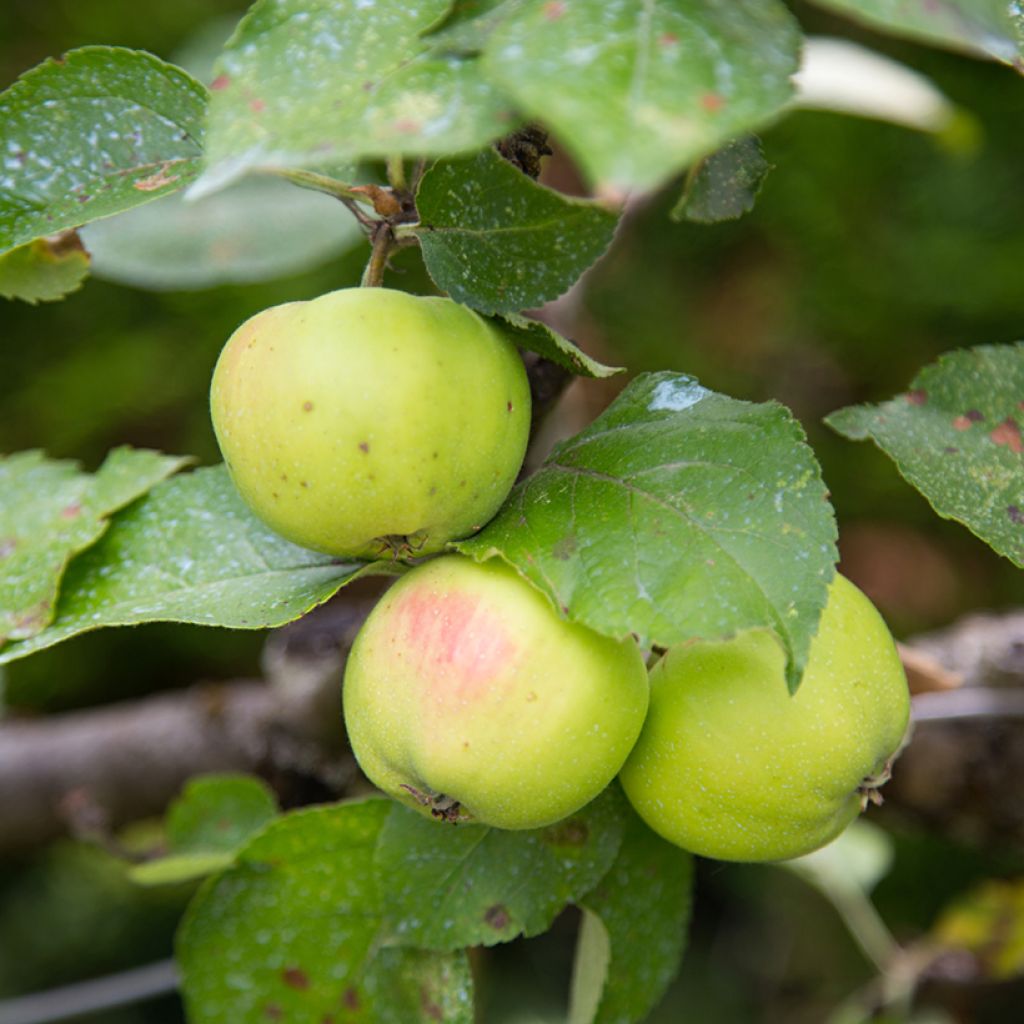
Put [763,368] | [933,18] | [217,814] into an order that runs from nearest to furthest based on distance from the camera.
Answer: [933,18] < [217,814] < [763,368]

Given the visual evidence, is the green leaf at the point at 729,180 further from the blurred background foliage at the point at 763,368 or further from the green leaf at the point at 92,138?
the blurred background foliage at the point at 763,368

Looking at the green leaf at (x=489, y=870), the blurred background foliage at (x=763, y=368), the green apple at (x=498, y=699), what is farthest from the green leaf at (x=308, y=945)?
the blurred background foliage at (x=763, y=368)

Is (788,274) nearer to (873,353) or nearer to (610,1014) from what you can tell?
(873,353)

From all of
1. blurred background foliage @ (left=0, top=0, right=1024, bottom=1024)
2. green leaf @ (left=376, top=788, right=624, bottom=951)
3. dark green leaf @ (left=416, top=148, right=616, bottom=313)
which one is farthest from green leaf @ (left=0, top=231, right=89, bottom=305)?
blurred background foliage @ (left=0, top=0, right=1024, bottom=1024)

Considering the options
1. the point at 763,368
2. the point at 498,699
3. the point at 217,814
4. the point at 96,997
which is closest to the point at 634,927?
the point at 498,699

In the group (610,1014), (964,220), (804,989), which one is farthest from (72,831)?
(964,220)

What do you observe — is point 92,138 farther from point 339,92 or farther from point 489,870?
point 489,870
